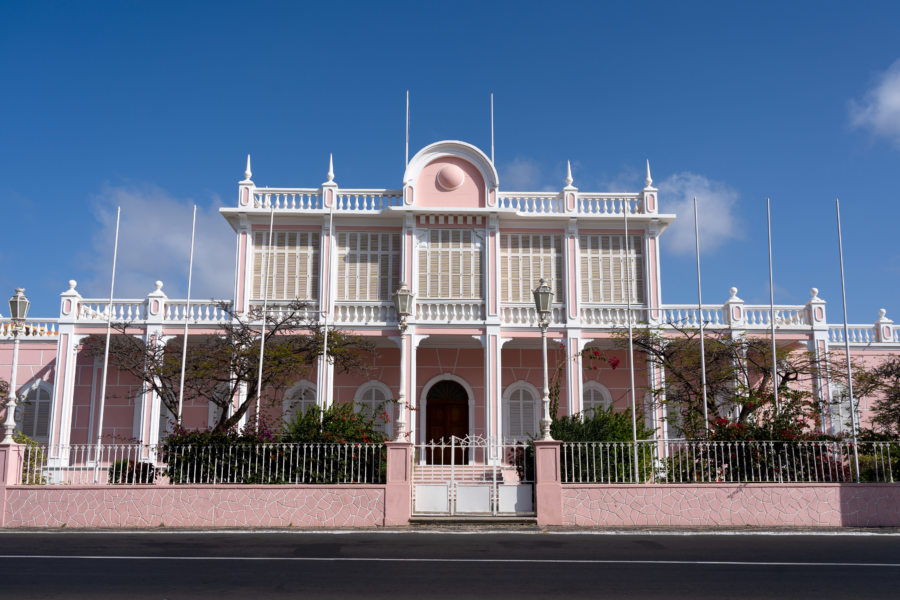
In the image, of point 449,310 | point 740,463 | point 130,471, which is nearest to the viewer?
point 740,463

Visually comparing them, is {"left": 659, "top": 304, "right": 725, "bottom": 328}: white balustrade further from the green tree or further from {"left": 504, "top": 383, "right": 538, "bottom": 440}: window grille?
the green tree

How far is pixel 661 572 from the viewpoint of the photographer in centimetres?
812

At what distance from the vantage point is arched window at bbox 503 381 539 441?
71.7 feet

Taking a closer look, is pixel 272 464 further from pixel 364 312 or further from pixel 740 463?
pixel 364 312

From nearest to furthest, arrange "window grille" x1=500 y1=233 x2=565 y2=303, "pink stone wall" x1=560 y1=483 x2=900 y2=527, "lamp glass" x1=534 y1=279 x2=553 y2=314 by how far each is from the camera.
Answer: "pink stone wall" x1=560 y1=483 x2=900 y2=527 → "lamp glass" x1=534 y1=279 x2=553 y2=314 → "window grille" x1=500 y1=233 x2=565 y2=303

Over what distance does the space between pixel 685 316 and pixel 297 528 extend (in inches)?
508

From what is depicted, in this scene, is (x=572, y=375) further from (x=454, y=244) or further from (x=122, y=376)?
(x=122, y=376)

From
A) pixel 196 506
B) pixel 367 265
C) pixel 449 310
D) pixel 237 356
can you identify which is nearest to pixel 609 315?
pixel 449 310

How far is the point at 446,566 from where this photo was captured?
334 inches

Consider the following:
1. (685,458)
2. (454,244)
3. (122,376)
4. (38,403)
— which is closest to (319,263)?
(454,244)

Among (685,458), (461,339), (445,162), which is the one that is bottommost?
(685,458)

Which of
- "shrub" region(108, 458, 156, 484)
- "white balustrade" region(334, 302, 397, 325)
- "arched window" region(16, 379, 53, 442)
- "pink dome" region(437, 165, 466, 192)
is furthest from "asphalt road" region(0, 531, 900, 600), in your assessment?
"pink dome" region(437, 165, 466, 192)

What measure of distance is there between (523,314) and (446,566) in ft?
43.0

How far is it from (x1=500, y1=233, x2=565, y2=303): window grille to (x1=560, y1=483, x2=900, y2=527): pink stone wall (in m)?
9.36
